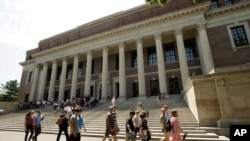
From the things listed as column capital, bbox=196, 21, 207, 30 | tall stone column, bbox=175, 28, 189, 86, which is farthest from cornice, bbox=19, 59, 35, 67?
column capital, bbox=196, 21, 207, 30

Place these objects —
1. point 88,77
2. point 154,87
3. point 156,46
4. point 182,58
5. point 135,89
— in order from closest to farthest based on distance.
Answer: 1. point 182,58
2. point 156,46
3. point 154,87
4. point 88,77
5. point 135,89

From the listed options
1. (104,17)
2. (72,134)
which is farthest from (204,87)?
(104,17)

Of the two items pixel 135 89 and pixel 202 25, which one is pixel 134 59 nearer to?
pixel 135 89

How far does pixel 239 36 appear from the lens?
19.1 metres

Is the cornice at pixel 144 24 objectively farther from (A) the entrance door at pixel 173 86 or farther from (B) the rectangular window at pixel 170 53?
(A) the entrance door at pixel 173 86

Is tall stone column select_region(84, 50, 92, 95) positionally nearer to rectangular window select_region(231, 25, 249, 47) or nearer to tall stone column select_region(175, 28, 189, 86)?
tall stone column select_region(175, 28, 189, 86)

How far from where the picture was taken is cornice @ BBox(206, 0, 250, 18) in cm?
1864

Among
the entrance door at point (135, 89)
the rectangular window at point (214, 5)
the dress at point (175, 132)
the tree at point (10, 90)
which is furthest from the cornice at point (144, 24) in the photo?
the tree at point (10, 90)

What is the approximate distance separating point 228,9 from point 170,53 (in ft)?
29.2

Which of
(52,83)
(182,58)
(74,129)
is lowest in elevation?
(74,129)

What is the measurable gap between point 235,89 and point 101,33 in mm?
20156

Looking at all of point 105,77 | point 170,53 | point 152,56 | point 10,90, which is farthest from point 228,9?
point 10,90

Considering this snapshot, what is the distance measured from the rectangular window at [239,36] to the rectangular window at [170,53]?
7.64 meters

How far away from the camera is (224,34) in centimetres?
1936
